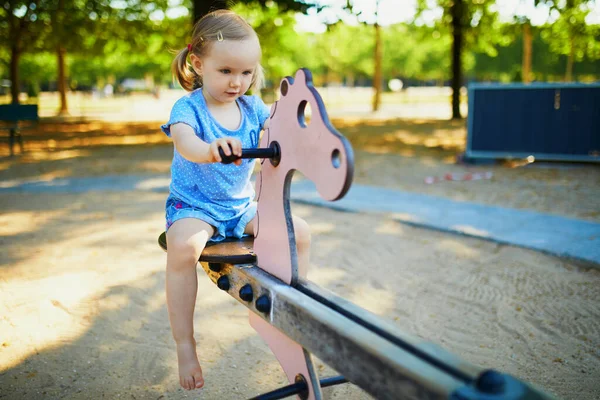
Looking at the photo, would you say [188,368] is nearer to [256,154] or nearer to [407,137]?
[256,154]

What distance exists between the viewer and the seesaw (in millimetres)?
1119

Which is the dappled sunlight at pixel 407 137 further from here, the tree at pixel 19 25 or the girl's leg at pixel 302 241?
the tree at pixel 19 25

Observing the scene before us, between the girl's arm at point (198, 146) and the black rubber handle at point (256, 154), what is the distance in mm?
15

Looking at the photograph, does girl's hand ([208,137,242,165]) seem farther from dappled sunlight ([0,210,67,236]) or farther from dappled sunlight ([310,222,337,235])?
dappled sunlight ([0,210,67,236])

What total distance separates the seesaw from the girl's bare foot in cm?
25

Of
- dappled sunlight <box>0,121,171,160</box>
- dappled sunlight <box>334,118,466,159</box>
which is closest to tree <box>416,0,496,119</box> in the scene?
dappled sunlight <box>334,118,466,159</box>

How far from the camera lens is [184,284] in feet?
6.41

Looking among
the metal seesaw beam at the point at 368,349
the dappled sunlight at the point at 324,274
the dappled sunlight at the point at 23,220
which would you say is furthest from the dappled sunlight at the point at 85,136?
the metal seesaw beam at the point at 368,349

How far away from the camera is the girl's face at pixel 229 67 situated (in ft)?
6.29

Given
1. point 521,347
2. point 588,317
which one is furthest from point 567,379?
point 588,317

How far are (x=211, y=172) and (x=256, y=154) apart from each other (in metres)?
0.43

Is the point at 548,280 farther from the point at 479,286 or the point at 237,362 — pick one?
the point at 237,362

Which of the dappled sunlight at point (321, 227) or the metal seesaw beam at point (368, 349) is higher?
the metal seesaw beam at point (368, 349)

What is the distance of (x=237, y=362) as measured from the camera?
262 cm
